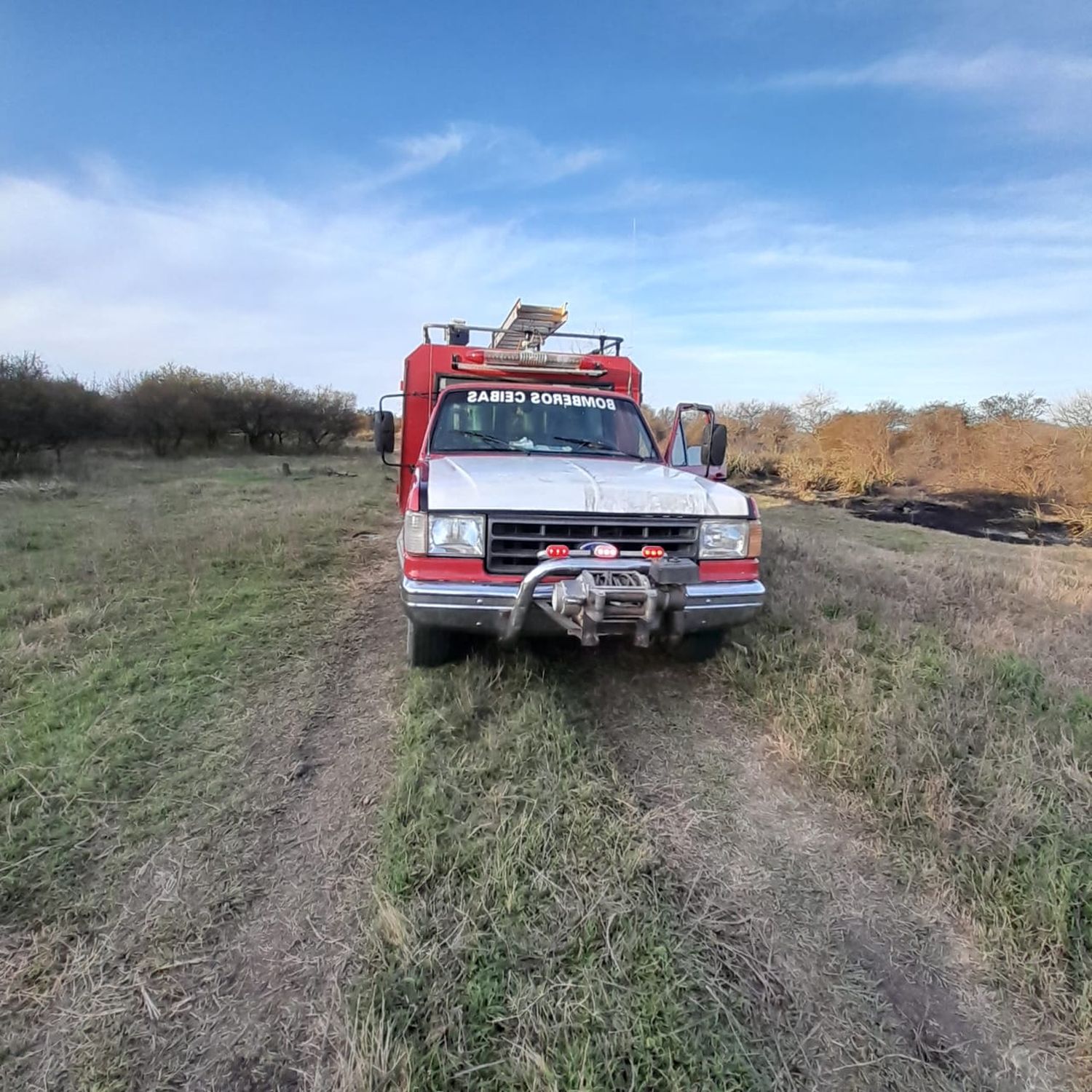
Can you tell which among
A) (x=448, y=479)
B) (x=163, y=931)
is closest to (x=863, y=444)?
(x=448, y=479)

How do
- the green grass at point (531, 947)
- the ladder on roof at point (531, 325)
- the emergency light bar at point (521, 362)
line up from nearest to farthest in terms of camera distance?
the green grass at point (531, 947), the emergency light bar at point (521, 362), the ladder on roof at point (531, 325)

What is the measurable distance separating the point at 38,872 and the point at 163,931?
0.67 m

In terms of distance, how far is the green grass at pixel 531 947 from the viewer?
5.76 ft

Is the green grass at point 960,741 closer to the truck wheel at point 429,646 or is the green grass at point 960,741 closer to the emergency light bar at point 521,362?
the truck wheel at point 429,646

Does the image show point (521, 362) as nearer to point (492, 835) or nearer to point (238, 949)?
point (492, 835)

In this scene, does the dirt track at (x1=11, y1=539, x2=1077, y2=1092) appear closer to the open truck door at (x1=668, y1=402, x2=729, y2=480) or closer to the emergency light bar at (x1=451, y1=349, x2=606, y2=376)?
the open truck door at (x1=668, y1=402, x2=729, y2=480)

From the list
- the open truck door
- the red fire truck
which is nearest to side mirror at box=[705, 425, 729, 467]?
the open truck door

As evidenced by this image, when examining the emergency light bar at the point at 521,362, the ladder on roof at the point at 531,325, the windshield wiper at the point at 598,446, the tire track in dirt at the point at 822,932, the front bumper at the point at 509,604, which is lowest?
the tire track in dirt at the point at 822,932

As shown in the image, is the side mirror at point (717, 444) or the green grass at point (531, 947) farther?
the side mirror at point (717, 444)

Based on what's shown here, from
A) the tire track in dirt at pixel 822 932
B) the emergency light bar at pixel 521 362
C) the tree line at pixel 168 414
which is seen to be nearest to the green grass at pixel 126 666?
the tire track in dirt at pixel 822 932

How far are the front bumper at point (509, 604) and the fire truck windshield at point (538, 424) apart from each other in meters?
1.66

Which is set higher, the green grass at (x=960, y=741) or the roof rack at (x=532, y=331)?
the roof rack at (x=532, y=331)

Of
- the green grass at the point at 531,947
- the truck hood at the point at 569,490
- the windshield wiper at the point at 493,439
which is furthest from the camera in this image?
the windshield wiper at the point at 493,439

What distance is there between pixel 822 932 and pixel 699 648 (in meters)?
2.00
